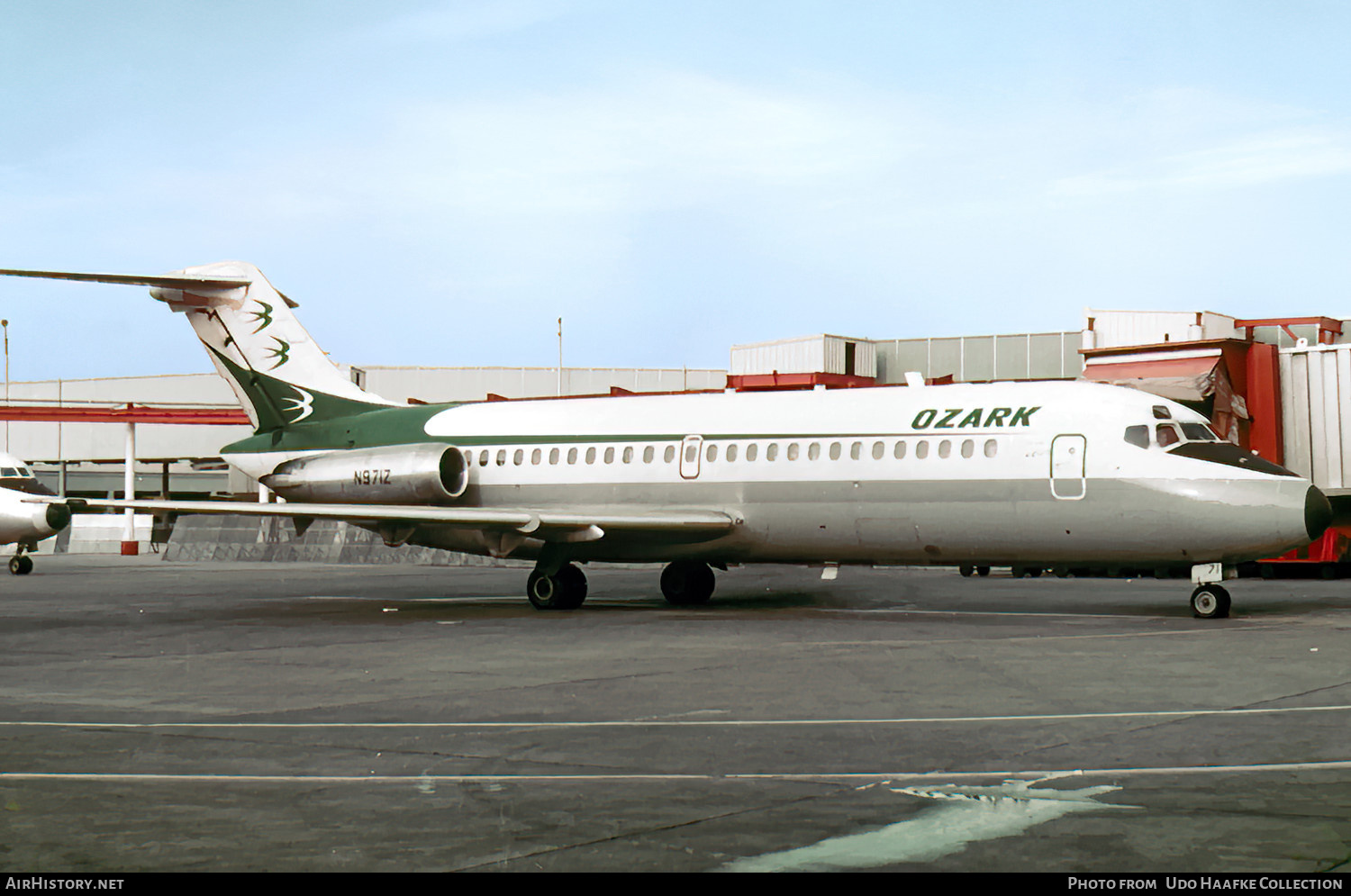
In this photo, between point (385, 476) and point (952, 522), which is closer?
point (952, 522)

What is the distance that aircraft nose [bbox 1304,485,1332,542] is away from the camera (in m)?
15.5

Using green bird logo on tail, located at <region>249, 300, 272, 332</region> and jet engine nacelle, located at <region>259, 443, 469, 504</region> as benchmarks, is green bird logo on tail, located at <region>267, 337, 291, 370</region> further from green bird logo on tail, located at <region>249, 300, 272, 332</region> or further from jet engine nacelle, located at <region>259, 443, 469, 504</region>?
jet engine nacelle, located at <region>259, 443, 469, 504</region>

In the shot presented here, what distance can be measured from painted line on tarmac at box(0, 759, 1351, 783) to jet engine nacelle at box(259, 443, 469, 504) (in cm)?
1503

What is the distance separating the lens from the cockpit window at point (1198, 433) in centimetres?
1675

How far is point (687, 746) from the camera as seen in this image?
779cm

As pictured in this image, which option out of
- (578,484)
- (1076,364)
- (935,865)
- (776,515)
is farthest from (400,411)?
(1076,364)

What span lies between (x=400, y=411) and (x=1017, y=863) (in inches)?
796

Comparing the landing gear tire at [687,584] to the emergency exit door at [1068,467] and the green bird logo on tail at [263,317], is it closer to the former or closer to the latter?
the emergency exit door at [1068,467]

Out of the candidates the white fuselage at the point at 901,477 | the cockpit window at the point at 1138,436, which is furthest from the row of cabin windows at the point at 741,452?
the cockpit window at the point at 1138,436

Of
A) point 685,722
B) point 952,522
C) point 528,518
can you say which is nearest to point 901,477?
point 952,522

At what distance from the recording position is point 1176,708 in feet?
29.2

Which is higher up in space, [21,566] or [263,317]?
[263,317]

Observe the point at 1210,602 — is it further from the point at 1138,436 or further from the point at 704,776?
the point at 704,776

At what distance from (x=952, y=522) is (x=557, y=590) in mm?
6587
